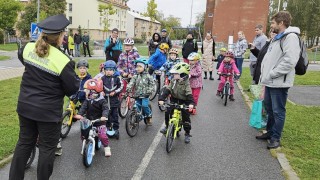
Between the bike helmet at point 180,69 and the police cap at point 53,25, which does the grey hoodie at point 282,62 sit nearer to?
the bike helmet at point 180,69

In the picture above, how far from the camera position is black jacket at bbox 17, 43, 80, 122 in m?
3.34

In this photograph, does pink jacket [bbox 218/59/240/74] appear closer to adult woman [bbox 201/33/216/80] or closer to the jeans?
adult woman [bbox 201/33/216/80]

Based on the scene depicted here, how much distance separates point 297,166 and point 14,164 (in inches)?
159

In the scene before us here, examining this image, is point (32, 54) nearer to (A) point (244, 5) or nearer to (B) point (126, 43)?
(B) point (126, 43)

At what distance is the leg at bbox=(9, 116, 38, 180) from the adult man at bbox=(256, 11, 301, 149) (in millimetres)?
3994

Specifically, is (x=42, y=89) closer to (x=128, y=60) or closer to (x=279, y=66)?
(x=279, y=66)

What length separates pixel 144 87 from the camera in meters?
6.74

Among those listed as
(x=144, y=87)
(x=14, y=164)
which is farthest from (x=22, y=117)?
(x=144, y=87)

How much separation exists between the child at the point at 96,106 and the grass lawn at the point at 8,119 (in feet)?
4.67

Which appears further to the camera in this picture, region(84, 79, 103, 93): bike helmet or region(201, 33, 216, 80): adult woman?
region(201, 33, 216, 80): adult woman

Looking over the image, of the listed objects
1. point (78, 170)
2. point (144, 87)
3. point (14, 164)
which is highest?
point (144, 87)

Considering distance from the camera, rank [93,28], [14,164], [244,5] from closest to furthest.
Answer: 1. [14,164]
2. [244,5]
3. [93,28]

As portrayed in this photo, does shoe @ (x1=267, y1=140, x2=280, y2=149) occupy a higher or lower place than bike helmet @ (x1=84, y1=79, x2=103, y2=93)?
lower

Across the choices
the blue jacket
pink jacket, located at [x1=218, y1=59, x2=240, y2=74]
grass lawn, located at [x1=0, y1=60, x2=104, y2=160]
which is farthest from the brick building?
grass lawn, located at [x1=0, y1=60, x2=104, y2=160]
